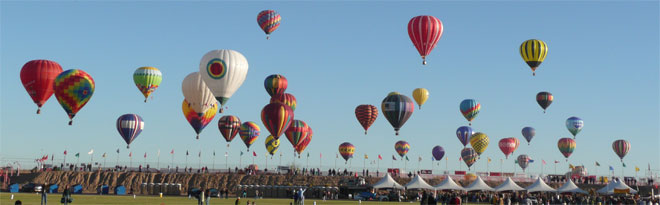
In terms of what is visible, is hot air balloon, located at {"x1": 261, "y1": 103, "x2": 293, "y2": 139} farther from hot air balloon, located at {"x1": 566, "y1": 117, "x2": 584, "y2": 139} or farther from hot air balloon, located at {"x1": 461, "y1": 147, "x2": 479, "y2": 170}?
hot air balloon, located at {"x1": 566, "y1": 117, "x2": 584, "y2": 139}

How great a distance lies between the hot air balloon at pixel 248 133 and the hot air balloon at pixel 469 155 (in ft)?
125

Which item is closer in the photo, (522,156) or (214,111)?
(214,111)

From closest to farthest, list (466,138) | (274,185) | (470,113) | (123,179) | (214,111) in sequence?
(214,111) → (274,185) → (123,179) → (470,113) → (466,138)

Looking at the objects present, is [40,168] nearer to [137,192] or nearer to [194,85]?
[137,192]

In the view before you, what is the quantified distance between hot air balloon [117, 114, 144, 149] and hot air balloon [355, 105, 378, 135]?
2706cm

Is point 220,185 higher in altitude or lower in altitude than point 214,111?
lower

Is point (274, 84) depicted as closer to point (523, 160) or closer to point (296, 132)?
point (296, 132)

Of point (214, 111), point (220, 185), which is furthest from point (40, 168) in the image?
point (214, 111)

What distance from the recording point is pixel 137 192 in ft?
293

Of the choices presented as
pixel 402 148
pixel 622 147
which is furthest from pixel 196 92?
pixel 622 147

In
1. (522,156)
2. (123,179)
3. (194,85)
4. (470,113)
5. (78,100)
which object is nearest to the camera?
(78,100)

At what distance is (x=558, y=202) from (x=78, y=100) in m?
46.3

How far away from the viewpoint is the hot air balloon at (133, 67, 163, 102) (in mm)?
74188

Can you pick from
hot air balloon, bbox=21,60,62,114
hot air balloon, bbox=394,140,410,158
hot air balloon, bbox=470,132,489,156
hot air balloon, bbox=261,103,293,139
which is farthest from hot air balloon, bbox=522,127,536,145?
hot air balloon, bbox=21,60,62,114
